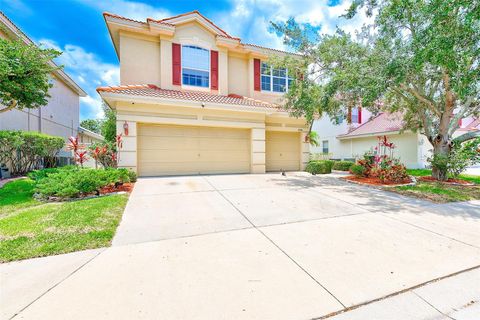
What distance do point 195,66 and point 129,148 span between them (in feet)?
20.1

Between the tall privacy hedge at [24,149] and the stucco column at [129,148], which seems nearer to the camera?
the tall privacy hedge at [24,149]

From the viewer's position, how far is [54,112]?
15250 millimetres

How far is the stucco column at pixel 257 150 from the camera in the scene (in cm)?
1187

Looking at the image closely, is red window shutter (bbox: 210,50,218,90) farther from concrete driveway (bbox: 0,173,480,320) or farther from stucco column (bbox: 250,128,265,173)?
concrete driveway (bbox: 0,173,480,320)

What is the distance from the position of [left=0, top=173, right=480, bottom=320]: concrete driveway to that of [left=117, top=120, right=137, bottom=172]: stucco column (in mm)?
5456

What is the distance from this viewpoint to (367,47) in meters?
9.68

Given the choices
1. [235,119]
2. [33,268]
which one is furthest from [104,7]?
[33,268]

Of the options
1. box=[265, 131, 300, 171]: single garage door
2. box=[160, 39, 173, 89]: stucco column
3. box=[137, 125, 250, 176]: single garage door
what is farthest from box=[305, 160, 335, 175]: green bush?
box=[160, 39, 173, 89]: stucco column

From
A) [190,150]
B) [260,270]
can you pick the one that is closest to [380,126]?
[190,150]

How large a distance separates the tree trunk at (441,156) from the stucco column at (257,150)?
7.85 metres

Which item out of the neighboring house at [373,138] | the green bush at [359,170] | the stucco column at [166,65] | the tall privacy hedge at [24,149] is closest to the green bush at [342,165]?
the green bush at [359,170]

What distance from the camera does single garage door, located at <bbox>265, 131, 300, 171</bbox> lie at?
1318 centimetres

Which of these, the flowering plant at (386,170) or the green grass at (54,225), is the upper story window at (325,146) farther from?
the green grass at (54,225)

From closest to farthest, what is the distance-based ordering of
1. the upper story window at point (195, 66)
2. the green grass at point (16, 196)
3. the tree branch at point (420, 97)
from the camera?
the green grass at point (16, 196), the tree branch at point (420, 97), the upper story window at point (195, 66)
